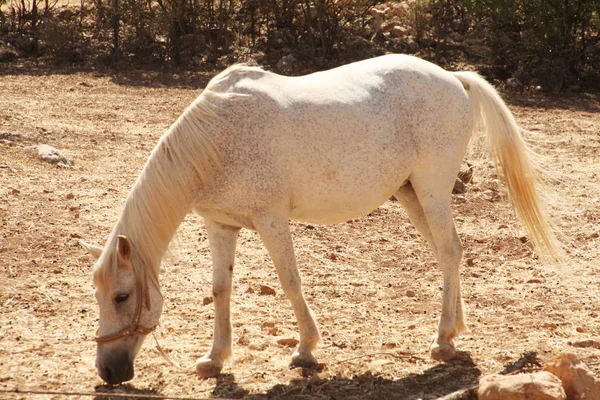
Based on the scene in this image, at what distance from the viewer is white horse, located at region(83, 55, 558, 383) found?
375 cm

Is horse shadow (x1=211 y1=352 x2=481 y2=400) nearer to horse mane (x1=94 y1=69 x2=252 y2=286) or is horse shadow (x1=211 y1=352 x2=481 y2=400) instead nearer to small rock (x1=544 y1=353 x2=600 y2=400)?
small rock (x1=544 y1=353 x2=600 y2=400)

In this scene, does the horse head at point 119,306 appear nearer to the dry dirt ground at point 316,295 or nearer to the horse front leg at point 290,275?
the dry dirt ground at point 316,295

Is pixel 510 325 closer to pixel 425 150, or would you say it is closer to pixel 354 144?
pixel 425 150

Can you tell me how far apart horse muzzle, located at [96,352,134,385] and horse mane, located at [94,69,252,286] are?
1.27ft

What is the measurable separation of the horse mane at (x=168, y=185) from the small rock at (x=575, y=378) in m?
1.98

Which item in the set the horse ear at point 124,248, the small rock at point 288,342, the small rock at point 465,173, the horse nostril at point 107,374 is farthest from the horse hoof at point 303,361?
the small rock at point 465,173

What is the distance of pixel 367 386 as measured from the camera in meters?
4.07

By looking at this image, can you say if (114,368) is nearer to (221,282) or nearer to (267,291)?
(221,282)

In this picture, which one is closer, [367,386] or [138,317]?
[138,317]

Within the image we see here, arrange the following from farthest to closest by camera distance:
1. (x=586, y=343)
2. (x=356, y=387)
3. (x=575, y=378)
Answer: (x=586, y=343), (x=356, y=387), (x=575, y=378)

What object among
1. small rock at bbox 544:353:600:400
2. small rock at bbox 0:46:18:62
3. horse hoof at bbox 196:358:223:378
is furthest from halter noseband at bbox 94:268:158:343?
small rock at bbox 0:46:18:62

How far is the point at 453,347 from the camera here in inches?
175

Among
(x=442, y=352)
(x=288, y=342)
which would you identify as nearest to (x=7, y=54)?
(x=288, y=342)

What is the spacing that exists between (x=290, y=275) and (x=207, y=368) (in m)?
0.70
